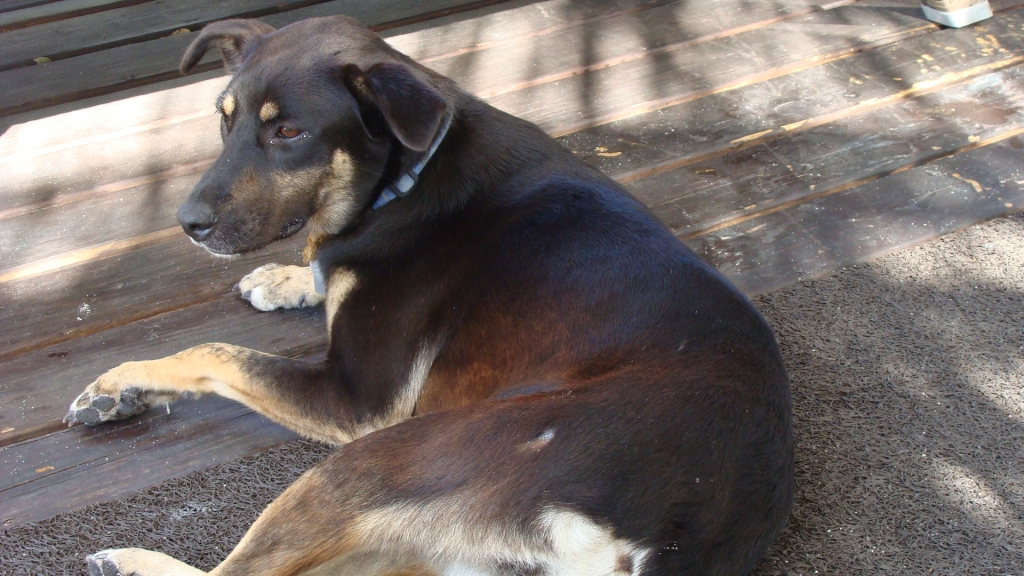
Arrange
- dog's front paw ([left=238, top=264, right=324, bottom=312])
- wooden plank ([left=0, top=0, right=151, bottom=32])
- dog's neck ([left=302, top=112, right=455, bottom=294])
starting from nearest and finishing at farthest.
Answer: dog's neck ([left=302, top=112, right=455, bottom=294]) → dog's front paw ([left=238, top=264, right=324, bottom=312]) → wooden plank ([left=0, top=0, right=151, bottom=32])

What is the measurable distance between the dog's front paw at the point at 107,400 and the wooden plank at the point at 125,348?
0.09 m

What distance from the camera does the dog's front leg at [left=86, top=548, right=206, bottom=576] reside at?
6.35ft

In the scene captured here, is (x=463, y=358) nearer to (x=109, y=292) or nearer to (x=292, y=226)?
(x=292, y=226)

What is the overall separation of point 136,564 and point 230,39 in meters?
1.51

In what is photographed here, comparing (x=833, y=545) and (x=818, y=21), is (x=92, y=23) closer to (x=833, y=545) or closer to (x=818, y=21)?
(x=818, y=21)

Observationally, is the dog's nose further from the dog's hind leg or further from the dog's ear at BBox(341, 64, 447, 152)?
the dog's hind leg

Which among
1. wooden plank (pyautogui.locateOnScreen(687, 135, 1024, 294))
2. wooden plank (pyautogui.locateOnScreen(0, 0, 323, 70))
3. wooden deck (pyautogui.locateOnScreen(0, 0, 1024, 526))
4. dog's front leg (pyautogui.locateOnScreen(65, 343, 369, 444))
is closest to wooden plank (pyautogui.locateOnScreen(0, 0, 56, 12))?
wooden deck (pyautogui.locateOnScreen(0, 0, 1024, 526))

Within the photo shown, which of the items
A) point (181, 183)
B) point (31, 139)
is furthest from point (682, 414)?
point (31, 139)

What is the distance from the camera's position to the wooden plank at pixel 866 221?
9.97 feet

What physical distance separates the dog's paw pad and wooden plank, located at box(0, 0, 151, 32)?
311cm

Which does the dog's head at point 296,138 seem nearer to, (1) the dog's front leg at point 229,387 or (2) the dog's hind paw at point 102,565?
(1) the dog's front leg at point 229,387

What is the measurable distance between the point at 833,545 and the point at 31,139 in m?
3.60

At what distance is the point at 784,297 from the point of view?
289 centimetres

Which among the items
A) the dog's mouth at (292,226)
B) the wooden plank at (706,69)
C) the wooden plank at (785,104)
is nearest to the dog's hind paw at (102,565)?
the dog's mouth at (292,226)
